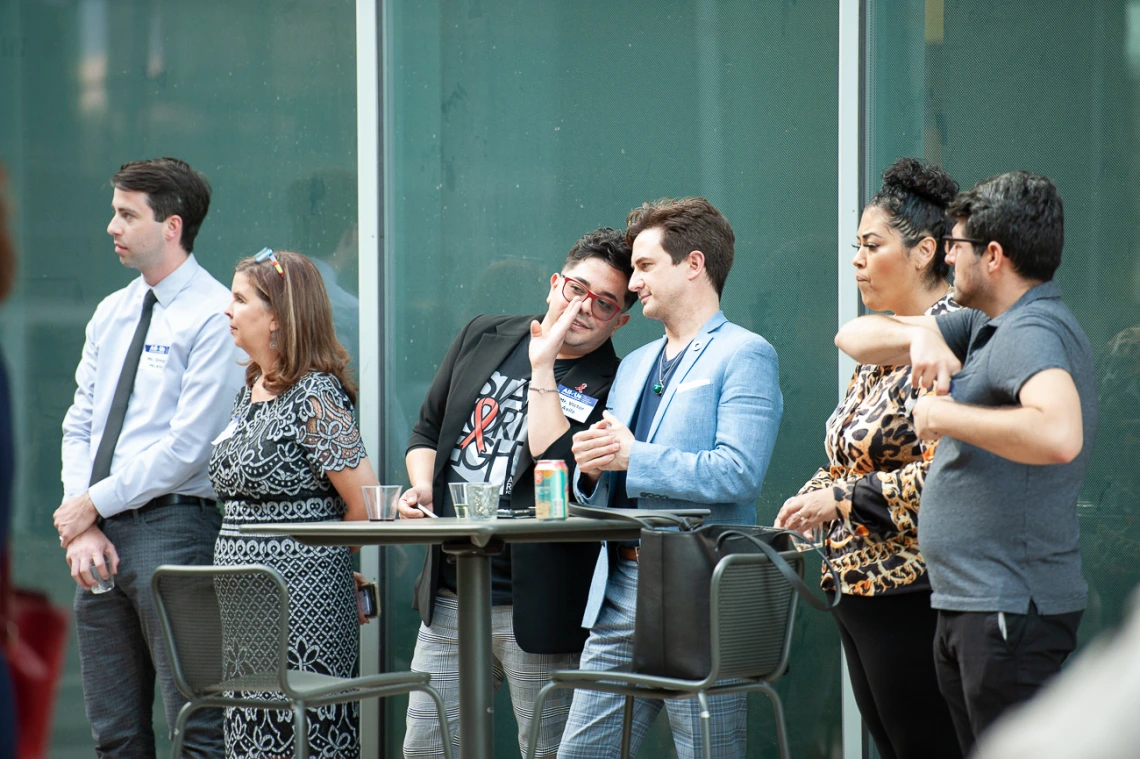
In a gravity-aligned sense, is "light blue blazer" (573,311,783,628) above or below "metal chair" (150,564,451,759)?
above

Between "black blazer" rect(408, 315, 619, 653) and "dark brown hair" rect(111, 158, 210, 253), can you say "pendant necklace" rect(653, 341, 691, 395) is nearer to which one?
"black blazer" rect(408, 315, 619, 653)

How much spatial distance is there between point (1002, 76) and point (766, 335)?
1.04m

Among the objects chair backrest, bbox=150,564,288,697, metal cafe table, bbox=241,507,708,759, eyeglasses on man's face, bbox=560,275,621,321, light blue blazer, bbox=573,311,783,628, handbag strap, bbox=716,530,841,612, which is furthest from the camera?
eyeglasses on man's face, bbox=560,275,621,321

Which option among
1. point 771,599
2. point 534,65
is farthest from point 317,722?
point 534,65

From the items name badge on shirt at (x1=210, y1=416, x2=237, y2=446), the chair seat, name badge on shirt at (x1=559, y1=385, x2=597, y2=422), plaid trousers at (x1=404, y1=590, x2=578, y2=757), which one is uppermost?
name badge on shirt at (x1=559, y1=385, x2=597, y2=422)

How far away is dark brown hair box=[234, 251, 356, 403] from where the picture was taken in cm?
378

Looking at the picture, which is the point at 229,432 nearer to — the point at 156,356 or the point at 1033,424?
the point at 156,356

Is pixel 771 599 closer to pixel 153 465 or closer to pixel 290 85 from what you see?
pixel 153 465

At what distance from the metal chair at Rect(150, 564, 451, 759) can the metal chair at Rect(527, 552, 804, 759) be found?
556 millimetres

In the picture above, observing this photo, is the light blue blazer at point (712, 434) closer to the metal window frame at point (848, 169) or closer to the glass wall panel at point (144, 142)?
the metal window frame at point (848, 169)

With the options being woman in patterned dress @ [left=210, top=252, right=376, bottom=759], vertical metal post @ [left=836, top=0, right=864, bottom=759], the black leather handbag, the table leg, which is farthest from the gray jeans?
vertical metal post @ [left=836, top=0, right=864, bottom=759]

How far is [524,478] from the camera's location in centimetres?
356

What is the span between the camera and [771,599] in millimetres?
2863

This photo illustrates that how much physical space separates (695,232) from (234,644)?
1.60m
